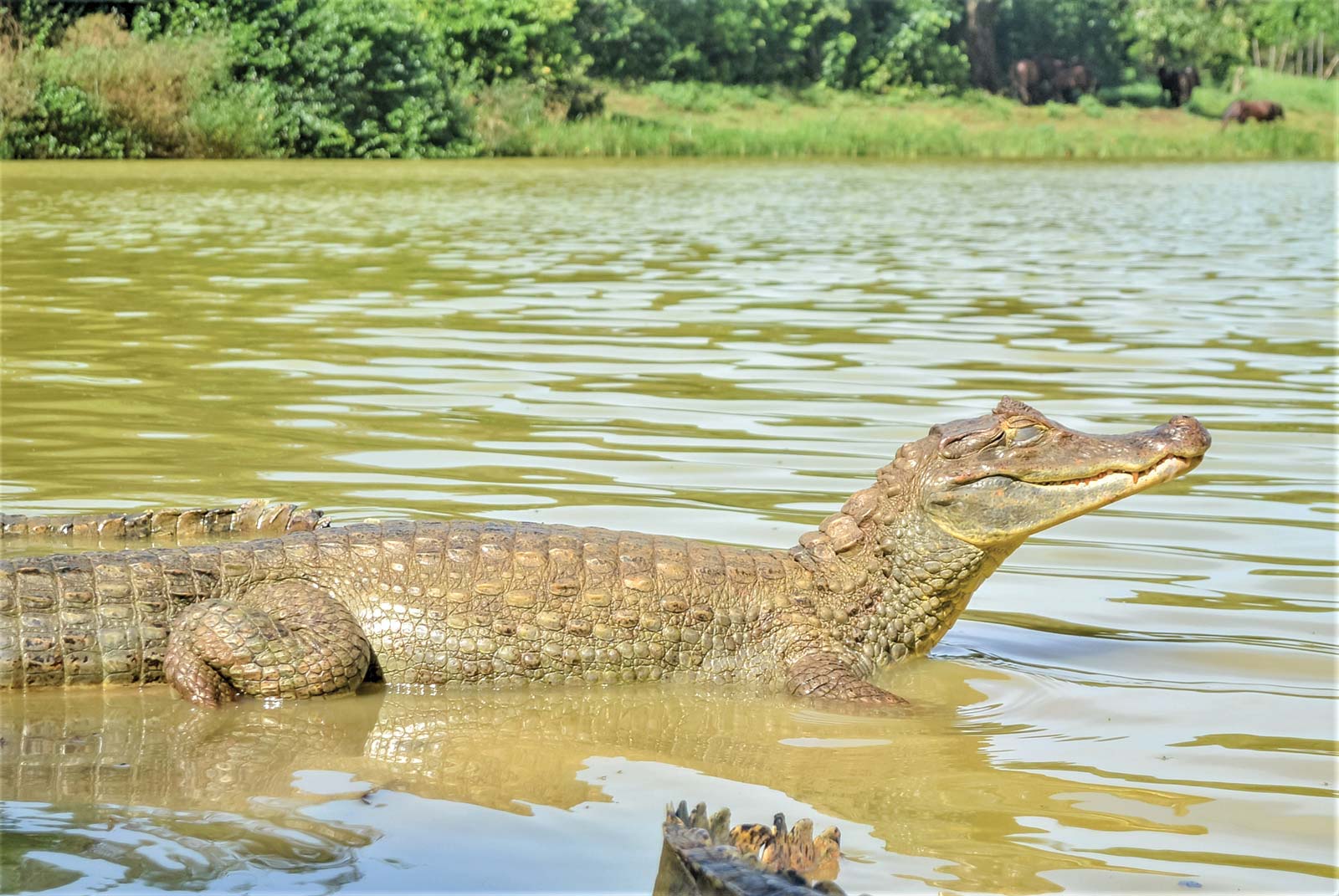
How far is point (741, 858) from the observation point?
9.11 feet

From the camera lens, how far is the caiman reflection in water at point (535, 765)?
3457 millimetres

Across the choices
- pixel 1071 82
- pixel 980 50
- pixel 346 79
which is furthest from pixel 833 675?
pixel 1071 82

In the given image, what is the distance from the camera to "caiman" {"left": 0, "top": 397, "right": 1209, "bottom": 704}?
14.8 feet

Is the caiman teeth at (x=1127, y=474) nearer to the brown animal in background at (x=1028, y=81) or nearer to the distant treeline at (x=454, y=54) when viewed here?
the distant treeline at (x=454, y=54)

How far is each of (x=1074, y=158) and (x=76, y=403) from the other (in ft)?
109

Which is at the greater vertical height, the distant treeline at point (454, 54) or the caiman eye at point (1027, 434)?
the distant treeline at point (454, 54)

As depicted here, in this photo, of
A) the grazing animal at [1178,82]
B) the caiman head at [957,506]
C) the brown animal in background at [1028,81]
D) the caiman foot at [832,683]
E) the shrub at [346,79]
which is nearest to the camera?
the caiman foot at [832,683]

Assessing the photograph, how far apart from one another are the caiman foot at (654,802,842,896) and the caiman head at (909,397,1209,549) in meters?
1.78

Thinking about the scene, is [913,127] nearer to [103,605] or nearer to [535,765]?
[103,605]

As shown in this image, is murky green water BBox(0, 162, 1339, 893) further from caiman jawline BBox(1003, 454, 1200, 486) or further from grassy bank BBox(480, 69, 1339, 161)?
grassy bank BBox(480, 69, 1339, 161)

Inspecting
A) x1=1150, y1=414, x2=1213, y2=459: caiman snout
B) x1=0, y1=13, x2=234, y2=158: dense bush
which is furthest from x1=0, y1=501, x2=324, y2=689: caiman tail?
x1=0, y1=13, x2=234, y2=158: dense bush

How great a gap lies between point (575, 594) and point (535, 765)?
0.85m

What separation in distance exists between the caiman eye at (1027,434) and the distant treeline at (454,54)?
29.8m

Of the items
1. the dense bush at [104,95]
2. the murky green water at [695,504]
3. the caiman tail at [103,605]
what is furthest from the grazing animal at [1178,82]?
the caiman tail at [103,605]
